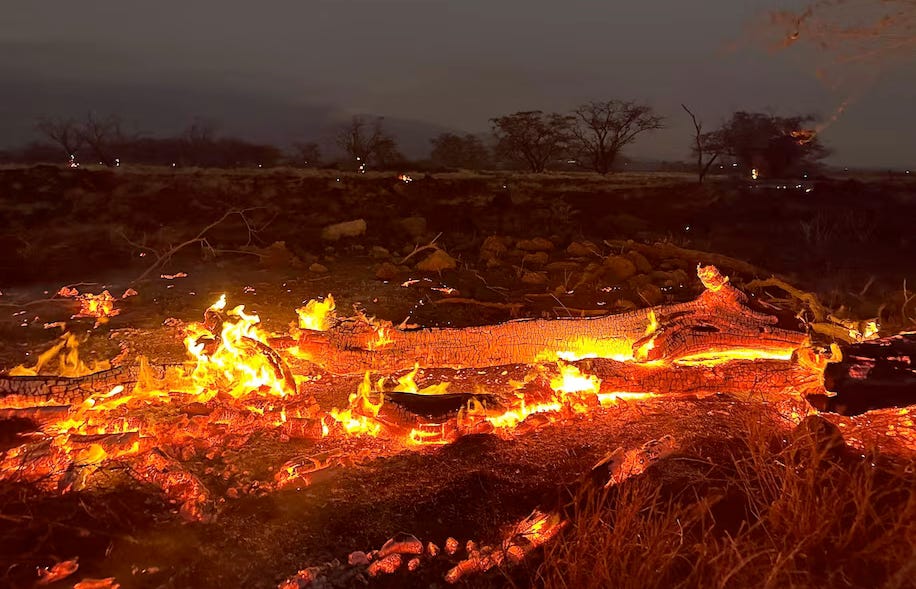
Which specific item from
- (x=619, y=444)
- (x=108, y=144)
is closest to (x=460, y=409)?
(x=619, y=444)

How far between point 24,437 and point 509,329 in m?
3.34

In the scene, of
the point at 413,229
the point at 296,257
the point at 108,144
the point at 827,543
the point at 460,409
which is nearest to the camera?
the point at 827,543

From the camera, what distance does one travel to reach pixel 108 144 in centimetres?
4506

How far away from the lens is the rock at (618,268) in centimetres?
828

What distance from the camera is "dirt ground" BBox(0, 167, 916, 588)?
2725mm

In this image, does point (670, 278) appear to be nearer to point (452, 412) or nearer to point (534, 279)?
point (534, 279)

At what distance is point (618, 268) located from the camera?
27.2 feet

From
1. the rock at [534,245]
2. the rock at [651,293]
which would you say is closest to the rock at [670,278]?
the rock at [651,293]

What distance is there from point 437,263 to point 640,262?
303 cm

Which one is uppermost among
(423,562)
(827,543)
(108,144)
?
(108,144)

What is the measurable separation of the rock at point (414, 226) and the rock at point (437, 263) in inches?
136

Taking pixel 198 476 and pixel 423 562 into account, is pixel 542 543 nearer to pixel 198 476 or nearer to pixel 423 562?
pixel 423 562

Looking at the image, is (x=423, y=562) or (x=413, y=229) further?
(x=413, y=229)

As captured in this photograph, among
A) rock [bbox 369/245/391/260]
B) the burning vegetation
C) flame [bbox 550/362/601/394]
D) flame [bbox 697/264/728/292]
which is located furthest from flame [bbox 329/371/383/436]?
rock [bbox 369/245/391/260]
